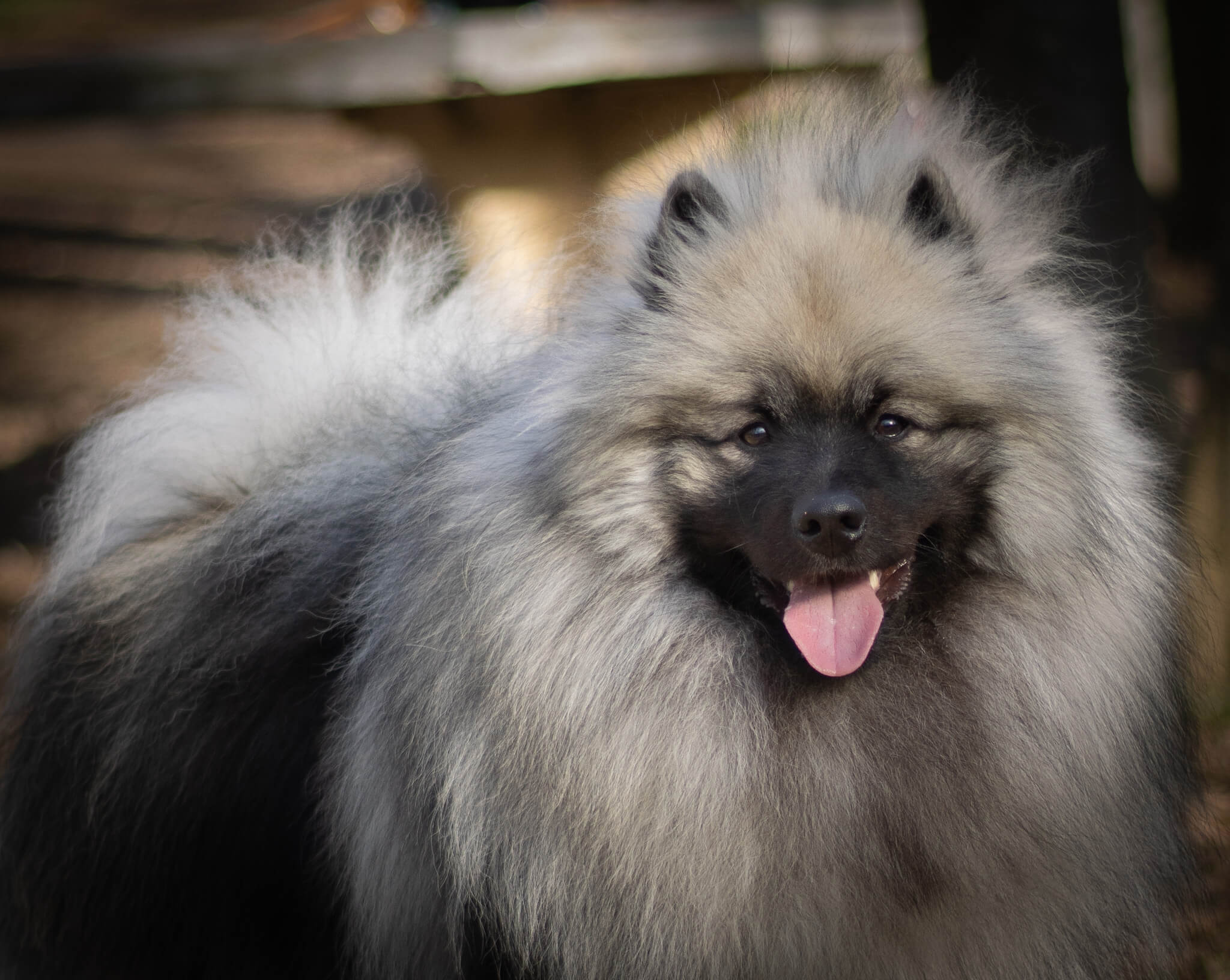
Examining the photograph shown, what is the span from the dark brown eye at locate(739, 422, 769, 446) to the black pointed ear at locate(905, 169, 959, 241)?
1.47 ft

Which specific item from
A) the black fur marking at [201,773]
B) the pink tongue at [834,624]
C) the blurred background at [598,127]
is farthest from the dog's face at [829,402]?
the black fur marking at [201,773]

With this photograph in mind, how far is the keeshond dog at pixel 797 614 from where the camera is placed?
2045mm

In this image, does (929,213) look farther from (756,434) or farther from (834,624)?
(834,624)

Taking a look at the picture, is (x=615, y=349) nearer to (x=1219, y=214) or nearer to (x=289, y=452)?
(x=289, y=452)

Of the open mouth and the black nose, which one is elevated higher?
the black nose

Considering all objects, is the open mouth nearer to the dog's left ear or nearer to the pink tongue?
the pink tongue

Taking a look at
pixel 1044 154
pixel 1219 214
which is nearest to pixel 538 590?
pixel 1044 154

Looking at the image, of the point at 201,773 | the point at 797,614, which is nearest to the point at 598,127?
the point at 201,773

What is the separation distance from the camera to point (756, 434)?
206cm

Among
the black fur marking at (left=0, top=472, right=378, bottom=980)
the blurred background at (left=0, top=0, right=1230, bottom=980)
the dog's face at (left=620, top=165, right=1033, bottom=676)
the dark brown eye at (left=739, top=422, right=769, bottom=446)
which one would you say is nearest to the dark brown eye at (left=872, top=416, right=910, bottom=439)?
the dog's face at (left=620, top=165, right=1033, bottom=676)

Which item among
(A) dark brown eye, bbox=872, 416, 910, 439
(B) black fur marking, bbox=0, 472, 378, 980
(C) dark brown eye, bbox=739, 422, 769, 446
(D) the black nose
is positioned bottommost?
(B) black fur marking, bbox=0, 472, 378, 980

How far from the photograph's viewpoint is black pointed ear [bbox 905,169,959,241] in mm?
2100

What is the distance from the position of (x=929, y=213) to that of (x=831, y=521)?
0.62m

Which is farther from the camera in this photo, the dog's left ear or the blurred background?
the blurred background
